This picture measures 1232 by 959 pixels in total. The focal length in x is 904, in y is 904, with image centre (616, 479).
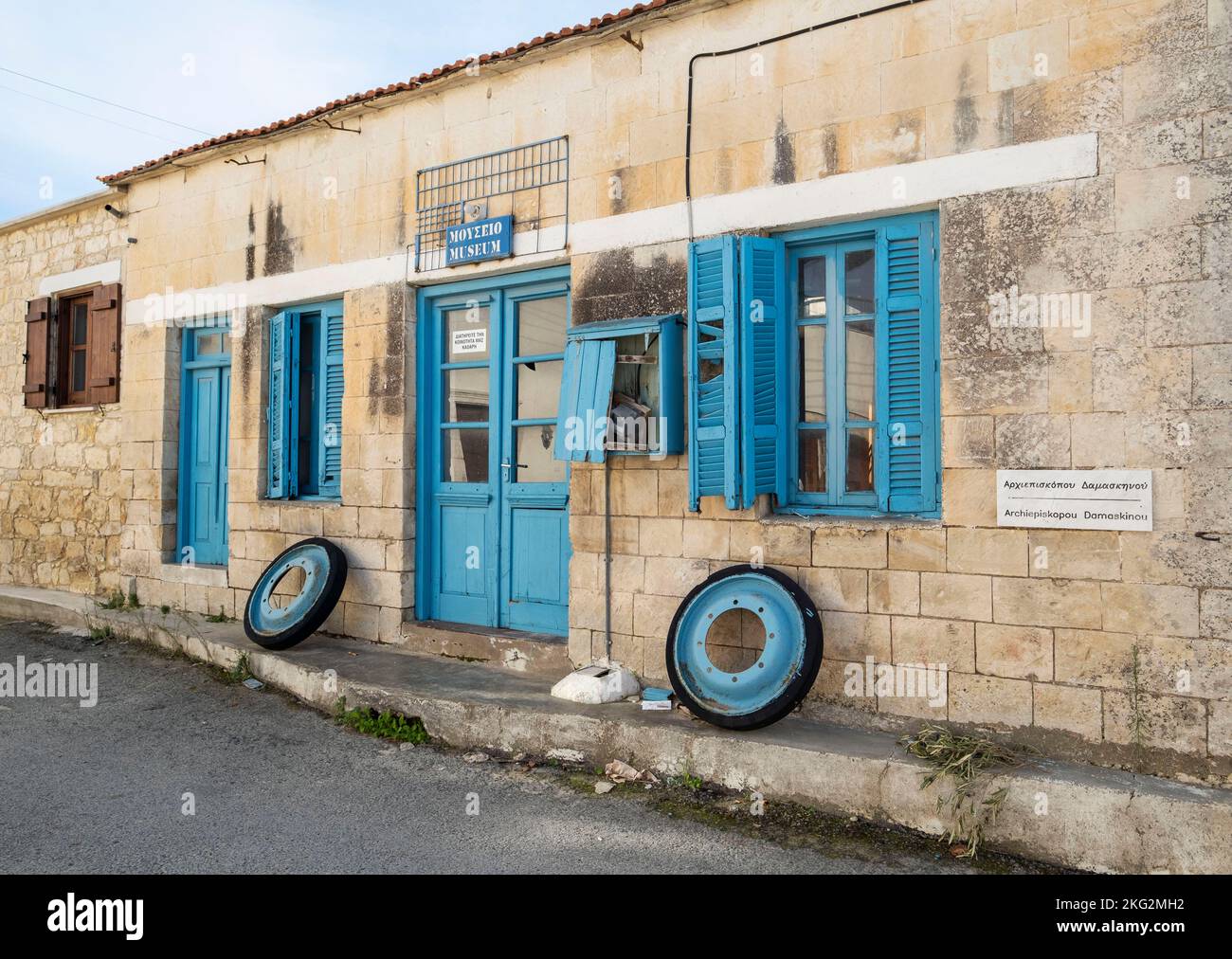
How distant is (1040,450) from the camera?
4340 millimetres

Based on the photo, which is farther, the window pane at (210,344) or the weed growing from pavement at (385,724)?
the window pane at (210,344)

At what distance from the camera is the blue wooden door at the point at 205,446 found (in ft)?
27.1

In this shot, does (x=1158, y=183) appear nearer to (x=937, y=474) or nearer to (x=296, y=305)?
(x=937, y=474)

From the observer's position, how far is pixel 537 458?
640 cm

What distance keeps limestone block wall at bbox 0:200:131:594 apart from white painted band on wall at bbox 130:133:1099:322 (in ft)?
13.0

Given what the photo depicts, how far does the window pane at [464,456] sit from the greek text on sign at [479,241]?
1.25 m

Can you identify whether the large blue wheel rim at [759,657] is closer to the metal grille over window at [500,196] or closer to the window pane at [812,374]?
the window pane at [812,374]

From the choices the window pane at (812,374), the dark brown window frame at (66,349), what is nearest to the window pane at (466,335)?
the window pane at (812,374)

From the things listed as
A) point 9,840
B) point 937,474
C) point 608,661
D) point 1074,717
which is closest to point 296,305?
point 608,661

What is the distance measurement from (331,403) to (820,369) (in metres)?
4.12

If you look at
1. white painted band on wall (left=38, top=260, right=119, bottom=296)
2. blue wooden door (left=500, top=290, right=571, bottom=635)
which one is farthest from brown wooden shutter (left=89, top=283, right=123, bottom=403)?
blue wooden door (left=500, top=290, right=571, bottom=635)

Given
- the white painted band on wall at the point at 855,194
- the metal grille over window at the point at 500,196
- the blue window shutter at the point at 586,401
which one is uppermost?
the metal grille over window at the point at 500,196

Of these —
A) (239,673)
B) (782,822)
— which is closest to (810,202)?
(782,822)
